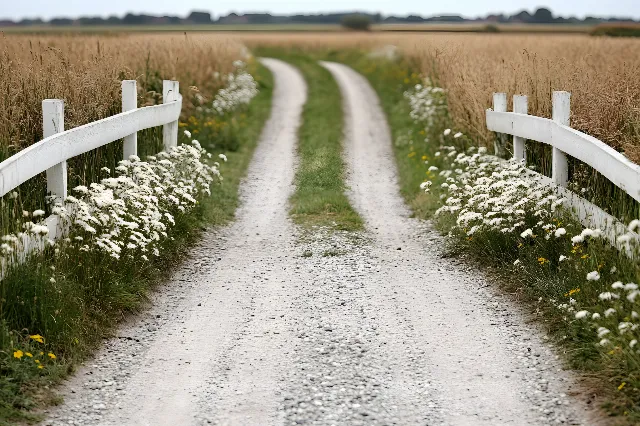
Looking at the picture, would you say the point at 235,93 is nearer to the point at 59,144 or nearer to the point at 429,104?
the point at 429,104

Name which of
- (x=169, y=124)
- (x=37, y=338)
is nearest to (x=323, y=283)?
(x=37, y=338)

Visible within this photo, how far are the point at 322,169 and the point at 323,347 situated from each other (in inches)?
324

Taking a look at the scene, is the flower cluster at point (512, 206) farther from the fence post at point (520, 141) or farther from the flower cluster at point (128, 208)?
the flower cluster at point (128, 208)

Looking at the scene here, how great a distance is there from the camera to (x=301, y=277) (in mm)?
8586

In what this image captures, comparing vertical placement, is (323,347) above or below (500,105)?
below

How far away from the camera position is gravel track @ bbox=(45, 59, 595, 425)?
5.46m

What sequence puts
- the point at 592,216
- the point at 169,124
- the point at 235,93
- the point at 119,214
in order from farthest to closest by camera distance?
the point at 235,93 < the point at 169,124 < the point at 119,214 < the point at 592,216

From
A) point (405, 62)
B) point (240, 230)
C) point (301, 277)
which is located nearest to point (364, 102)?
point (405, 62)

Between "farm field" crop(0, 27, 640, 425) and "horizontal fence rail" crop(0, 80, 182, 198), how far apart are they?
264mm

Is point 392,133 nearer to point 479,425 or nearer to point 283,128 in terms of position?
point 283,128

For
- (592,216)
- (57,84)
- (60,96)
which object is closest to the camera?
(592,216)

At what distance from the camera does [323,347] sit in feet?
21.5

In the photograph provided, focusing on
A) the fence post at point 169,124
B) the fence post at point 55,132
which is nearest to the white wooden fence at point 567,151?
the fence post at point 169,124

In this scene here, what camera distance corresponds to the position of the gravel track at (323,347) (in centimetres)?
546
